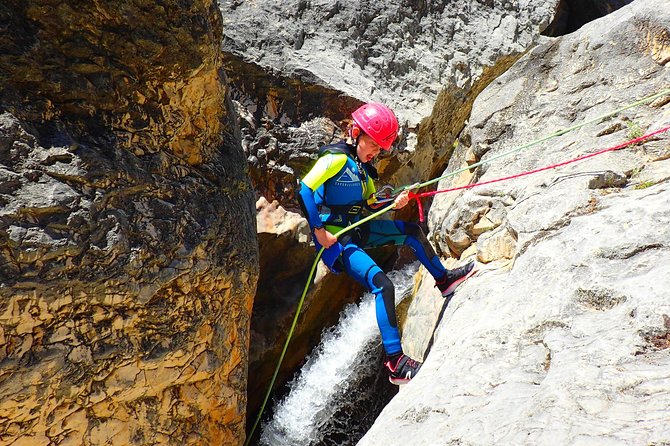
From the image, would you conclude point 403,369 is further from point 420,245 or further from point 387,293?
point 420,245

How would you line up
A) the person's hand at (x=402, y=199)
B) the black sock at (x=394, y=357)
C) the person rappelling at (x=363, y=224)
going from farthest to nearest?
the person's hand at (x=402, y=199) → the person rappelling at (x=363, y=224) → the black sock at (x=394, y=357)

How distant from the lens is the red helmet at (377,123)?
14.1ft

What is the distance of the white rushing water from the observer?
601 centimetres

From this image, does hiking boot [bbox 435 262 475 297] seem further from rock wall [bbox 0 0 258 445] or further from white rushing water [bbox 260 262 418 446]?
white rushing water [bbox 260 262 418 446]

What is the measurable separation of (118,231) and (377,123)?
198 centimetres

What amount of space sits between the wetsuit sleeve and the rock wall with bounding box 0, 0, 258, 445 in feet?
2.16

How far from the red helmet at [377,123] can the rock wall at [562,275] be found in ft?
2.86

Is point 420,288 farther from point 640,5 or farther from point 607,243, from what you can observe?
point 640,5

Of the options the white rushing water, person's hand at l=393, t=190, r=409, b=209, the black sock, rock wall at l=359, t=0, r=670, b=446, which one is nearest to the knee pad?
the black sock

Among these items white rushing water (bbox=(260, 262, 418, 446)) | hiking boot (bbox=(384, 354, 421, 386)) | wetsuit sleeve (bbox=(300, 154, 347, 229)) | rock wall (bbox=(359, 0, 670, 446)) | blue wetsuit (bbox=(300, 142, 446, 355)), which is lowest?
white rushing water (bbox=(260, 262, 418, 446))

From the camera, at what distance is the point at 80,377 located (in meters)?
3.57

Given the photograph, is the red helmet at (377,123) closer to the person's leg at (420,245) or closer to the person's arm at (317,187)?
the person's arm at (317,187)

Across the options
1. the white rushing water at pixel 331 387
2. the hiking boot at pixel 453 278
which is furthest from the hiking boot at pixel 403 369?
the white rushing water at pixel 331 387

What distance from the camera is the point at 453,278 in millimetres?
4211
